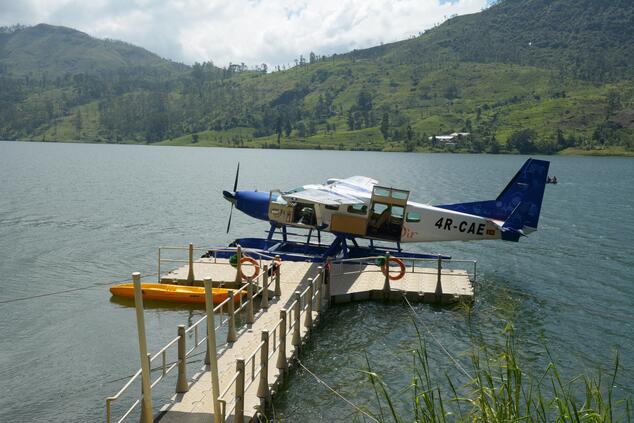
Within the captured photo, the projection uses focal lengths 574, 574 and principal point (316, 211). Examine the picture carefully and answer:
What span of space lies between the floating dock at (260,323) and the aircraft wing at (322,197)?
9.92 feet

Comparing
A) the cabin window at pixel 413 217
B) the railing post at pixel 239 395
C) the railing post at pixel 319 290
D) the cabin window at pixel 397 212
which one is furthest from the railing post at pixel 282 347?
the cabin window at pixel 413 217

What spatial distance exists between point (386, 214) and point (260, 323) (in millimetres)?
10562

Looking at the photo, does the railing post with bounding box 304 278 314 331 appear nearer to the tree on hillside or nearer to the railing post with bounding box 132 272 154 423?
the railing post with bounding box 132 272 154 423

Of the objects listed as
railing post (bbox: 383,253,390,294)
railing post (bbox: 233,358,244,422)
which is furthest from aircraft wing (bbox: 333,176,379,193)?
railing post (bbox: 233,358,244,422)

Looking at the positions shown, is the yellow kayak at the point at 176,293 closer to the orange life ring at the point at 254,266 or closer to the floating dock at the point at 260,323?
the floating dock at the point at 260,323

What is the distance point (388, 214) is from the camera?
92.0 feet

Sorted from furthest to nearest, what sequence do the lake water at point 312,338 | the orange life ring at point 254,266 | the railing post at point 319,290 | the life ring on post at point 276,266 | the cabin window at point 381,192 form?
the cabin window at point 381,192 < the orange life ring at point 254,266 < the life ring on post at point 276,266 < the railing post at point 319,290 < the lake water at point 312,338

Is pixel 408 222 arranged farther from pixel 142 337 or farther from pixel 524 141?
pixel 524 141

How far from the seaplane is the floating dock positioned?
1.77 metres

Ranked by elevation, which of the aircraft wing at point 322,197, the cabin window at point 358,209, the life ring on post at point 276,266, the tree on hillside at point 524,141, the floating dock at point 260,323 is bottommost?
the tree on hillside at point 524,141

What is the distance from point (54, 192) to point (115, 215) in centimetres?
1949

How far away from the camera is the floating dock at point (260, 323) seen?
13102 mm

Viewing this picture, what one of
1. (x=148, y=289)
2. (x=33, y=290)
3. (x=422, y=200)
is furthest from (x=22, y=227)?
(x=422, y=200)

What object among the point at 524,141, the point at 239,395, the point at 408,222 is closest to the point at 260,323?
the point at 239,395
